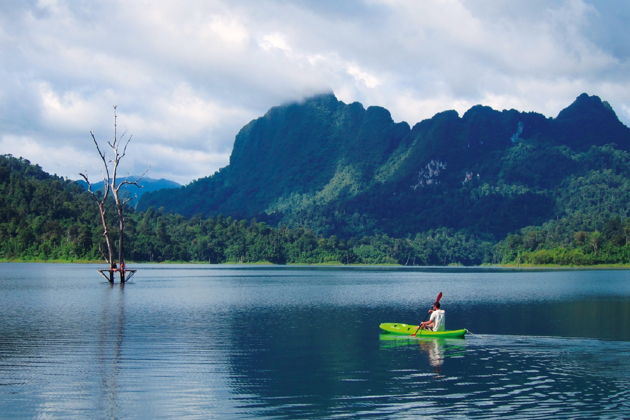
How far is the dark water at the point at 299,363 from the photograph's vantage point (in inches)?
855

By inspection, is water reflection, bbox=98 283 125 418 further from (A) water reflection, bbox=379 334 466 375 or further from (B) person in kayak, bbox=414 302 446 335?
(B) person in kayak, bbox=414 302 446 335

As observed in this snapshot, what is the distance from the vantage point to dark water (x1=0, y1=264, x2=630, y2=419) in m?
21.7

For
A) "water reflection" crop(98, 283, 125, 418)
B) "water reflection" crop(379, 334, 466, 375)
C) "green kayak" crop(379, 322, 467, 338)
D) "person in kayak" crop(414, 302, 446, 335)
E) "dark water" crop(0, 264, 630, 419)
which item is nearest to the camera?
"dark water" crop(0, 264, 630, 419)

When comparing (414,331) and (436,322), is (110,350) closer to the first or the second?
(414,331)

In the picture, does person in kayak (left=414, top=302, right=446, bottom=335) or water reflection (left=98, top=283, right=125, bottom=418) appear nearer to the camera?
water reflection (left=98, top=283, right=125, bottom=418)

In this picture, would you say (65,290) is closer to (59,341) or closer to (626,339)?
(59,341)

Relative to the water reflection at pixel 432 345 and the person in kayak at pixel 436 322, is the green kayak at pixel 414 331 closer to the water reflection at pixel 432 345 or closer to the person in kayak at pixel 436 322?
the water reflection at pixel 432 345

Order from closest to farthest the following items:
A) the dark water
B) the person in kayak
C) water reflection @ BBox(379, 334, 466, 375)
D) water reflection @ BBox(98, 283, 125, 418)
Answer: the dark water
water reflection @ BBox(98, 283, 125, 418)
water reflection @ BBox(379, 334, 466, 375)
the person in kayak

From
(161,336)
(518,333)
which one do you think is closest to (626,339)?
(518,333)

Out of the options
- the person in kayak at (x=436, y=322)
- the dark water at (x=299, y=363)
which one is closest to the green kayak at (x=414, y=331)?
the person in kayak at (x=436, y=322)

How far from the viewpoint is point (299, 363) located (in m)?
29.6

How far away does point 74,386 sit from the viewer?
24219mm

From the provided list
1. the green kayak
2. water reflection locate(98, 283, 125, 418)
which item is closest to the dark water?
water reflection locate(98, 283, 125, 418)

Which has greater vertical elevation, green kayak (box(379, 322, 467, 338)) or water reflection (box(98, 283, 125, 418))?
green kayak (box(379, 322, 467, 338))
